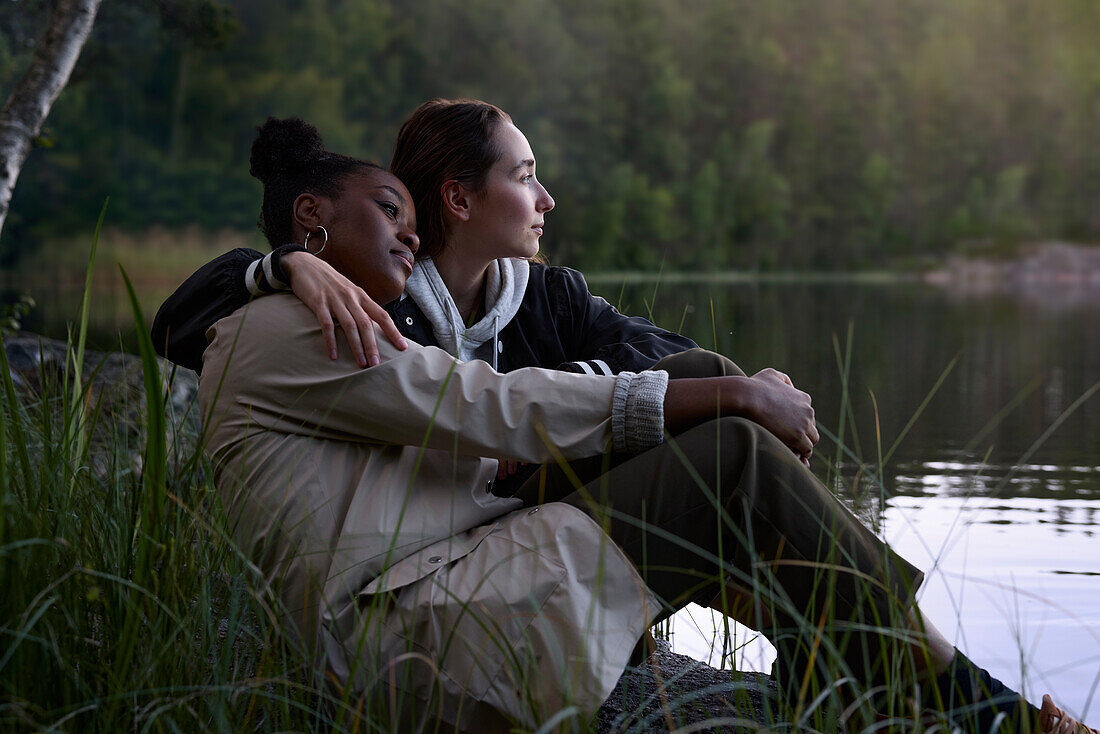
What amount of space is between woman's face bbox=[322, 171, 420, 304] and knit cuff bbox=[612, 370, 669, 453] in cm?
42

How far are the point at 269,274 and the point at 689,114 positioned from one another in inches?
1925

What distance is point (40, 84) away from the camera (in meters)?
3.65

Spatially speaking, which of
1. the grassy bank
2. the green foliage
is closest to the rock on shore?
the grassy bank

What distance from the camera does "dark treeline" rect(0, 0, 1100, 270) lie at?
35219 millimetres

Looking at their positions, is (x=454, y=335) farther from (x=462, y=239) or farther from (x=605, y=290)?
(x=605, y=290)

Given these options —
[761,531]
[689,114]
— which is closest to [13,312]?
[761,531]

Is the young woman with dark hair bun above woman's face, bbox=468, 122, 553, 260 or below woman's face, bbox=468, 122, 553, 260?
below

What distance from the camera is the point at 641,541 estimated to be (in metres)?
1.45

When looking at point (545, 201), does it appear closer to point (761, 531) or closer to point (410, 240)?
point (410, 240)

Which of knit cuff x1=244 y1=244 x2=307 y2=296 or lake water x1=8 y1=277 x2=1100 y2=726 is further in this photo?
lake water x1=8 y1=277 x2=1100 y2=726

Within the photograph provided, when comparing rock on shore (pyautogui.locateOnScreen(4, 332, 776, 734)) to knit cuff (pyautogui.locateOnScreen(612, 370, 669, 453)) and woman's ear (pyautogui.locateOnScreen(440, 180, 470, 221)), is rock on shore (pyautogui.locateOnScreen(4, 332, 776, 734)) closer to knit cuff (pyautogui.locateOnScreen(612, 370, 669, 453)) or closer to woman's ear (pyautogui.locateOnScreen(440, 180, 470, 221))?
knit cuff (pyautogui.locateOnScreen(612, 370, 669, 453))

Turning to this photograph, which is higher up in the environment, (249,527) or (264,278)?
(264,278)

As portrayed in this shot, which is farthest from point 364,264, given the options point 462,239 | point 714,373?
point 714,373

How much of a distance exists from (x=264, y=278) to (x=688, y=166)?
151 feet
